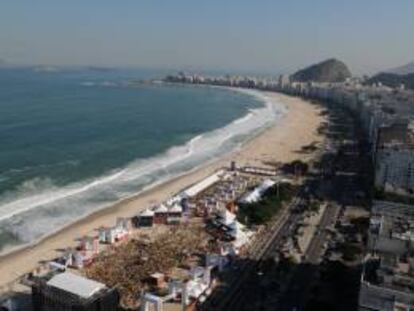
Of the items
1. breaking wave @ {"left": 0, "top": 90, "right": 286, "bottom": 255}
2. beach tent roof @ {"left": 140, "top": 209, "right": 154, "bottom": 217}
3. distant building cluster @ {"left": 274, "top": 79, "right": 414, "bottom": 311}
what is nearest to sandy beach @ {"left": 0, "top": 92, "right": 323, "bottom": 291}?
breaking wave @ {"left": 0, "top": 90, "right": 286, "bottom": 255}

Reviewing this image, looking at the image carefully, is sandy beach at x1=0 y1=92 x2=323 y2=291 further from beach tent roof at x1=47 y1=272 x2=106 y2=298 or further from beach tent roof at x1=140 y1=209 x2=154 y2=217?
beach tent roof at x1=47 y1=272 x2=106 y2=298

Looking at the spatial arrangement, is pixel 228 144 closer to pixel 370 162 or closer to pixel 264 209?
pixel 370 162

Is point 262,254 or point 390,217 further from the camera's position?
point 262,254

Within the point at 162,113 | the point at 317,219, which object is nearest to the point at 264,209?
the point at 317,219

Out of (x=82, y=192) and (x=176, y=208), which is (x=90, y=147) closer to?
(x=82, y=192)

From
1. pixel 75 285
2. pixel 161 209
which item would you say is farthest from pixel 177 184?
pixel 75 285

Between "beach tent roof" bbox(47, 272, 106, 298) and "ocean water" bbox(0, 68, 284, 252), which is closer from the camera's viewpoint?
"beach tent roof" bbox(47, 272, 106, 298)
